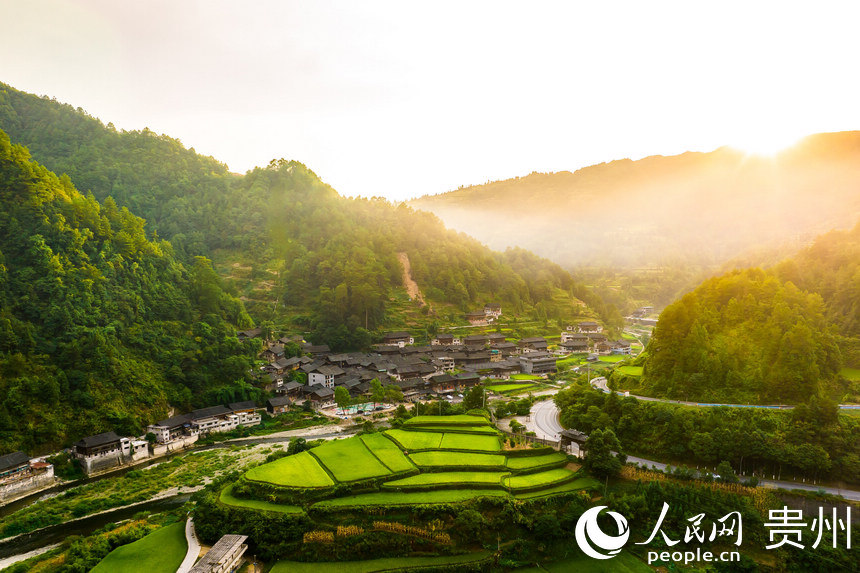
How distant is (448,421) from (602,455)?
9.48m

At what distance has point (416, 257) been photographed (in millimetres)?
70188

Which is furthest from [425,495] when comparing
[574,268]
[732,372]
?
[574,268]

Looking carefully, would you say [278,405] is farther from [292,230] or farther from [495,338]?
[292,230]

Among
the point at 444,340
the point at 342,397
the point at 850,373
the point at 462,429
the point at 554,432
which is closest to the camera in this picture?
the point at 850,373

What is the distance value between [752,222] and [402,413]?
367 ft

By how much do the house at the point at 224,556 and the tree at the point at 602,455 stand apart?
15450 millimetres

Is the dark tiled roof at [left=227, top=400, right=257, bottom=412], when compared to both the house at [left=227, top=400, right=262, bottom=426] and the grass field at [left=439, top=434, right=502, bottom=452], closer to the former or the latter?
the house at [left=227, top=400, right=262, bottom=426]

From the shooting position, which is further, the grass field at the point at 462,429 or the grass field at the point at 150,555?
the grass field at the point at 462,429

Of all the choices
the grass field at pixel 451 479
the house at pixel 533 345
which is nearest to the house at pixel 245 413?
the grass field at pixel 451 479

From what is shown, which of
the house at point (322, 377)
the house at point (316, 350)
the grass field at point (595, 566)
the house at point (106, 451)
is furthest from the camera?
the house at point (316, 350)

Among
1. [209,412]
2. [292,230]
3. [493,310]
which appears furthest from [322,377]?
[292,230]

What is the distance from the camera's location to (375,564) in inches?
631

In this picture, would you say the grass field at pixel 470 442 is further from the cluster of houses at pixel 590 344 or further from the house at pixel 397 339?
the cluster of houses at pixel 590 344

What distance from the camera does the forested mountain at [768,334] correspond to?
2303 centimetres
